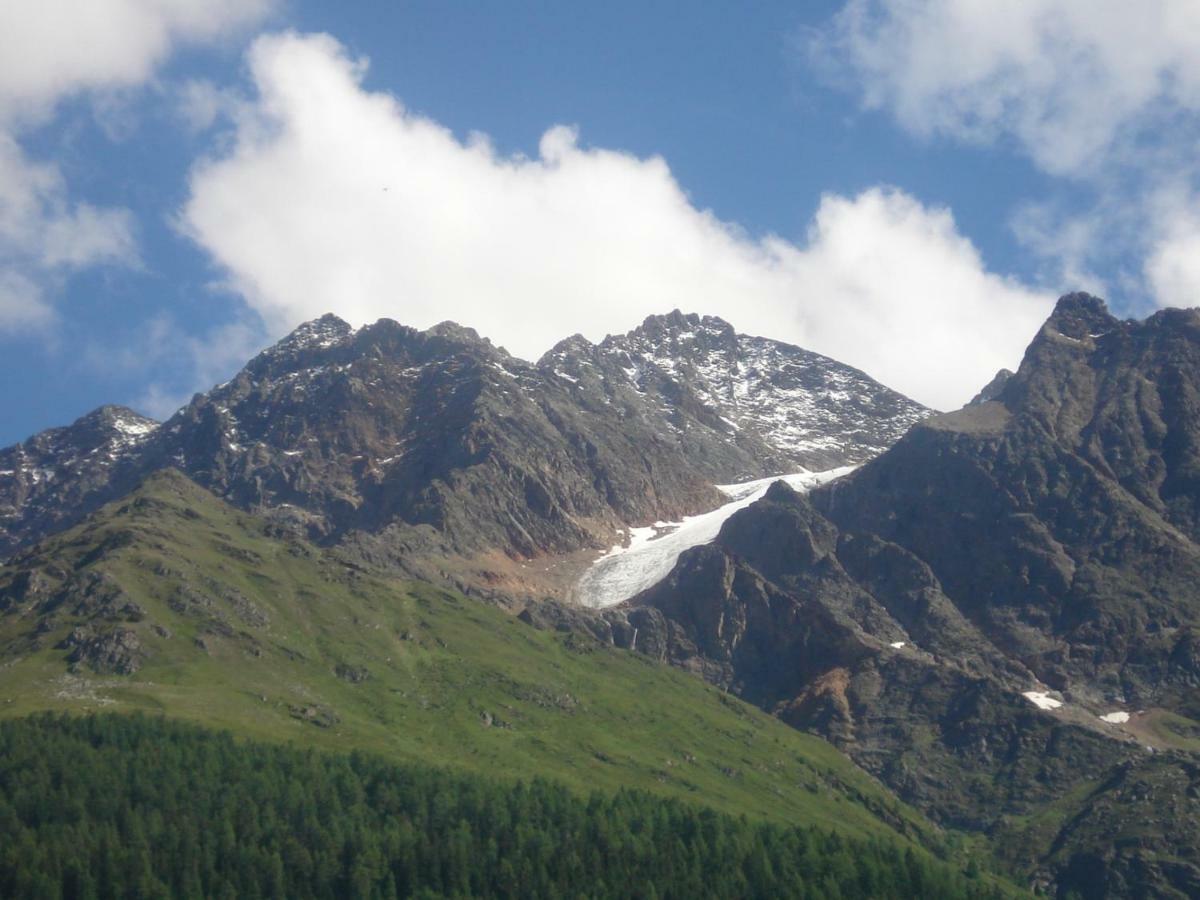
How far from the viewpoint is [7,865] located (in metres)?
197

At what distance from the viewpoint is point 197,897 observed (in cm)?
19925

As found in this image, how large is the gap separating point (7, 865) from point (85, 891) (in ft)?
39.8

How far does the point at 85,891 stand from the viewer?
195750 mm

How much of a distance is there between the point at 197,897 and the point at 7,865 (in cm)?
2683

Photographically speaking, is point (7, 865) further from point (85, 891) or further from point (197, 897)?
point (197, 897)

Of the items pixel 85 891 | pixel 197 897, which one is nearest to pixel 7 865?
pixel 85 891

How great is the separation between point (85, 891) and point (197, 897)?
1521 cm
